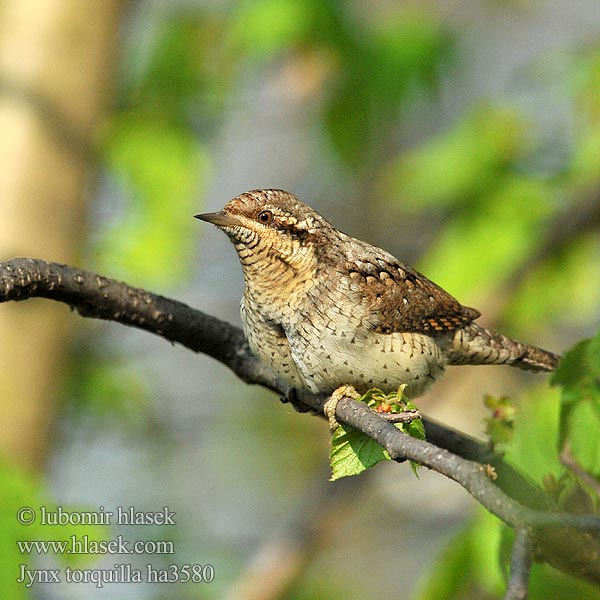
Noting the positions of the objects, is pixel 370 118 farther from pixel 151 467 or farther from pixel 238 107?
pixel 151 467

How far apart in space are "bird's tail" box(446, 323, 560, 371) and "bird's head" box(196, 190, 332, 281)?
0.60m

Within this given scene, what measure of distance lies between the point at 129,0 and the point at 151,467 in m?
5.05

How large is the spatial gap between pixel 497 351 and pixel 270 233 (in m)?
0.88

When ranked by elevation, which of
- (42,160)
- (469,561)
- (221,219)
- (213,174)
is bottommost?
(469,561)

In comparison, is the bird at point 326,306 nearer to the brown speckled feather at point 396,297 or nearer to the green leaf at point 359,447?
the brown speckled feather at point 396,297

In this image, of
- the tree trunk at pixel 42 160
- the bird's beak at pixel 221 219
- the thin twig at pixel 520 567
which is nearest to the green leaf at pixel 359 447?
the thin twig at pixel 520 567

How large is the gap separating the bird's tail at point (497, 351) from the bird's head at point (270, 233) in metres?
0.60

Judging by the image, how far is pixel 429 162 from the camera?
5301 mm

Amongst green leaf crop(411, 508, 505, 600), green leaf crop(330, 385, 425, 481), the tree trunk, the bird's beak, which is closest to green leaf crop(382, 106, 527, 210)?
the tree trunk

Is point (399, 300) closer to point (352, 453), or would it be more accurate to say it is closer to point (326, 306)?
point (326, 306)

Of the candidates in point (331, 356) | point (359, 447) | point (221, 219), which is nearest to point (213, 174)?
point (221, 219)

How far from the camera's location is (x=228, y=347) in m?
2.71

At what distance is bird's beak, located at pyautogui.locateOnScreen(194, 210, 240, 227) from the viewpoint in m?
2.65

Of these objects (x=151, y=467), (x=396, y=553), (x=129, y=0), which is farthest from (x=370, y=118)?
(x=396, y=553)
